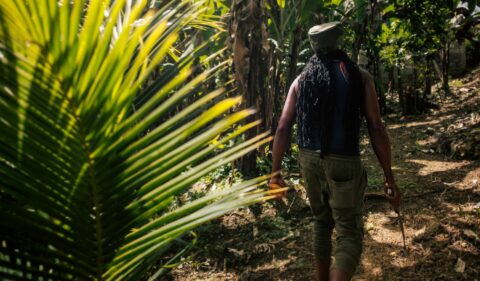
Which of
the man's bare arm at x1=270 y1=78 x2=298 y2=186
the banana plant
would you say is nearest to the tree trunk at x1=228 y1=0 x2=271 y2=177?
the man's bare arm at x1=270 y1=78 x2=298 y2=186

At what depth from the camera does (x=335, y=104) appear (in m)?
2.55

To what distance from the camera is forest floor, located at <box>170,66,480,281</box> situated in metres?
3.39

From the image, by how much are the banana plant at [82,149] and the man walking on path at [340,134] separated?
170cm

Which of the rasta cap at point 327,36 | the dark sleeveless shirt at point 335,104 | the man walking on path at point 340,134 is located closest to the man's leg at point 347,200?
the man walking on path at point 340,134

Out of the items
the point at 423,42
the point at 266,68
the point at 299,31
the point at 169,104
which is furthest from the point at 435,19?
the point at 169,104

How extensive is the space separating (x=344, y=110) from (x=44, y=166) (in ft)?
6.76

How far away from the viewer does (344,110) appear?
8.32 feet

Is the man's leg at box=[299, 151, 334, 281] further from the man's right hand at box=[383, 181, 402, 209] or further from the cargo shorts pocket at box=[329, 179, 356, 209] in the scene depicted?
the man's right hand at box=[383, 181, 402, 209]

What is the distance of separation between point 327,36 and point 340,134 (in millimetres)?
652

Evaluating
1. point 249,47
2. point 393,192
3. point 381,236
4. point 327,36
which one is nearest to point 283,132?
point 327,36

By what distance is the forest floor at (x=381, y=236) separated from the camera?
3.39 metres

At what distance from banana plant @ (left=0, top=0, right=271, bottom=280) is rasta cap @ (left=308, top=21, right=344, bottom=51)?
1.86m

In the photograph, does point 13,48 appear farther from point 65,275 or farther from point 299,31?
point 299,31

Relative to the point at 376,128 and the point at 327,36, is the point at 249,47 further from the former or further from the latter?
the point at 376,128
